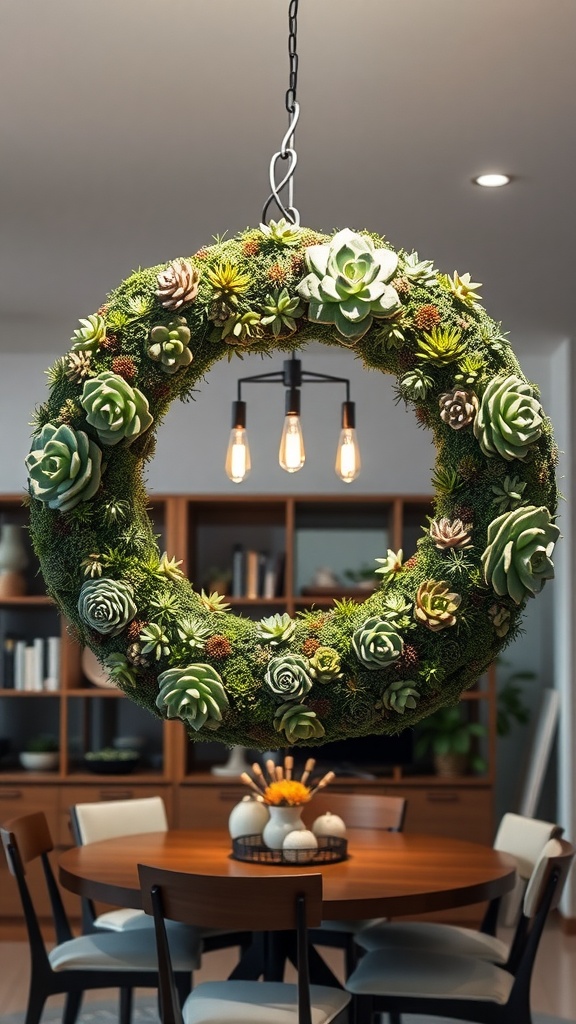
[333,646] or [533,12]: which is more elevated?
[533,12]

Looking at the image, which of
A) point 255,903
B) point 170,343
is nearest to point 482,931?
point 255,903

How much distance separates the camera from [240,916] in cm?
276

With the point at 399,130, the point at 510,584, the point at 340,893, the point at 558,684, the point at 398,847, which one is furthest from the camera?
the point at 558,684

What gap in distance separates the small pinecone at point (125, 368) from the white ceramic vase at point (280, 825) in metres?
2.40

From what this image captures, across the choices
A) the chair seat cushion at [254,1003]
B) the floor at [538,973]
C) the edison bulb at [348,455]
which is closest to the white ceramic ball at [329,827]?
the chair seat cushion at [254,1003]

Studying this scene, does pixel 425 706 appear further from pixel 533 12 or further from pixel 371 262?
pixel 533 12

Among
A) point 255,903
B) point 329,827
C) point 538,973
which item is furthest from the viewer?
point 538,973

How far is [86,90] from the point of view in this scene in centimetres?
311

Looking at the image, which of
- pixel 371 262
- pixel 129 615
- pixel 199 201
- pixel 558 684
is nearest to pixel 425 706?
pixel 129 615

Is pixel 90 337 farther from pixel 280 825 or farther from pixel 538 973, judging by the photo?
pixel 538 973

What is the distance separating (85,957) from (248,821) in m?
0.63

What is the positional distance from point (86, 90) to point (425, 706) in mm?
2273

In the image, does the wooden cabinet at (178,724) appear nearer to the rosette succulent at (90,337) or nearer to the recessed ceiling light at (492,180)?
the recessed ceiling light at (492,180)

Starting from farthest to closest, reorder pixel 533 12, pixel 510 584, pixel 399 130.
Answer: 1. pixel 399 130
2. pixel 533 12
3. pixel 510 584
